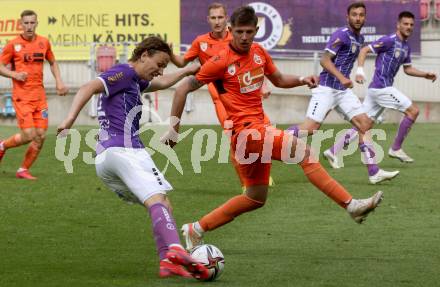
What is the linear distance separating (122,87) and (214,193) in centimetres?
568

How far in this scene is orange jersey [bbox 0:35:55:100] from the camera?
16.6 meters

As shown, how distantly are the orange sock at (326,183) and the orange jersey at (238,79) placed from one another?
1.93 feet

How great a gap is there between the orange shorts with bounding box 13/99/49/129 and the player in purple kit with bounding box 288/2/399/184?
374 centimetres

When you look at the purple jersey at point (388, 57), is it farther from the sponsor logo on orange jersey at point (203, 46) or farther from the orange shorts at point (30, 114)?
the orange shorts at point (30, 114)

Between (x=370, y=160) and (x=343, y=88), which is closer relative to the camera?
(x=370, y=160)

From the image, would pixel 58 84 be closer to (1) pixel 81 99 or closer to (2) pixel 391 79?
(2) pixel 391 79

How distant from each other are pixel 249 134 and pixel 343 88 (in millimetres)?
6676

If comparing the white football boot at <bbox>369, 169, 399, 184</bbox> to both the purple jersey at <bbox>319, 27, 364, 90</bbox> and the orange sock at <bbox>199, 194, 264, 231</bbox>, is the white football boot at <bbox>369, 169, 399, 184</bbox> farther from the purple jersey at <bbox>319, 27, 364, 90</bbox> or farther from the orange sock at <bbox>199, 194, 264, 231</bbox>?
the orange sock at <bbox>199, 194, 264, 231</bbox>

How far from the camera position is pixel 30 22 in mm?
16453

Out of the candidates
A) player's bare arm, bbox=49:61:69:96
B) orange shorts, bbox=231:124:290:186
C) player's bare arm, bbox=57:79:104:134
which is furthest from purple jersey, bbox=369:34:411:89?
player's bare arm, bbox=57:79:104:134

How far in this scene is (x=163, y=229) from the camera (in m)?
8.57

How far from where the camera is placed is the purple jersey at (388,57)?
17.7 meters

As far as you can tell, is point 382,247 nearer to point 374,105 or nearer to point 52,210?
point 52,210

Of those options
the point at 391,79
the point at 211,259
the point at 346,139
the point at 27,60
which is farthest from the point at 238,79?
the point at 391,79
